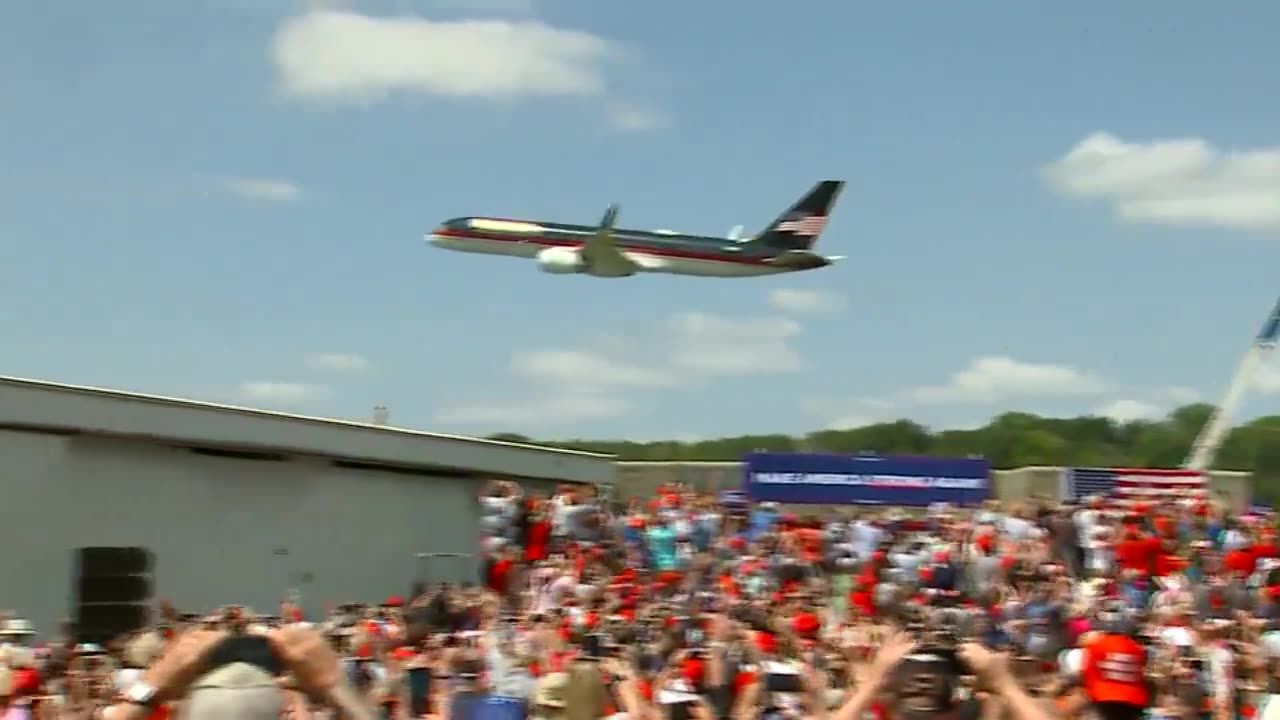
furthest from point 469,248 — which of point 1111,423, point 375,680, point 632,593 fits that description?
point 1111,423

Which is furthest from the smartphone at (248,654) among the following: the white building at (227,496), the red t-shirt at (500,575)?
the red t-shirt at (500,575)

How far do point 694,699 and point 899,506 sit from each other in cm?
2196

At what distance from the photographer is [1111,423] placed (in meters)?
96.3

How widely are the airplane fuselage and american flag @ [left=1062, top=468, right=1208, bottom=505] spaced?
14.7 metres

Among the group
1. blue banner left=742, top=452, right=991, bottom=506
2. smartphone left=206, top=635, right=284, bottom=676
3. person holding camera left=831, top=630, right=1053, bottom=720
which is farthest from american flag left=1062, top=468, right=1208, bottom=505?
smartphone left=206, top=635, right=284, bottom=676

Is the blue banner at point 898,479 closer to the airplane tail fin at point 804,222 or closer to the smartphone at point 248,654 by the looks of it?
the airplane tail fin at point 804,222

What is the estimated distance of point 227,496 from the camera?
26.3 meters

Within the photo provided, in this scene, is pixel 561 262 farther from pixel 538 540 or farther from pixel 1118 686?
pixel 1118 686

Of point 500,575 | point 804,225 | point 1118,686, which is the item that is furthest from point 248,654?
point 804,225

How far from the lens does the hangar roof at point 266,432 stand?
23.1 metres

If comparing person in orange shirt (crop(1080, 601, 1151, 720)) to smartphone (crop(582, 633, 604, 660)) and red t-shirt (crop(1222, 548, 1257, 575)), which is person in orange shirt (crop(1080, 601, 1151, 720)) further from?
red t-shirt (crop(1222, 548, 1257, 575))

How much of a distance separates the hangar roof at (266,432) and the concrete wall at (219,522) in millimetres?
251

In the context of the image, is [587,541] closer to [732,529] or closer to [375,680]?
[732,529]

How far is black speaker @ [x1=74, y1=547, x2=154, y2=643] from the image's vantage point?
1248 cm
